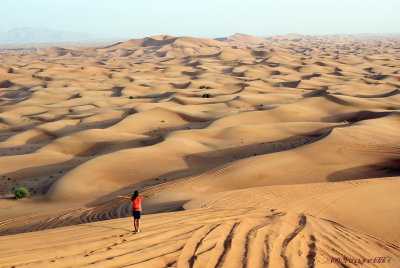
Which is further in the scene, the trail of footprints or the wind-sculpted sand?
the wind-sculpted sand

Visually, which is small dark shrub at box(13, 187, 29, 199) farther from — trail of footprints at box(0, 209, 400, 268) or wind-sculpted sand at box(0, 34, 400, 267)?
trail of footprints at box(0, 209, 400, 268)

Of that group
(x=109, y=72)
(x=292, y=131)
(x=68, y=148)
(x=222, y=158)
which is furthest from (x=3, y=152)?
(x=109, y=72)

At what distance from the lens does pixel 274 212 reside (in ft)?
28.1

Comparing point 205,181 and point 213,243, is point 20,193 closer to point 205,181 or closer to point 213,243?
point 205,181

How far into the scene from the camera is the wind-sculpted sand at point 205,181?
6.48 m

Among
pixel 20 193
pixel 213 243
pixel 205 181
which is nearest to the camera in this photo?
pixel 213 243

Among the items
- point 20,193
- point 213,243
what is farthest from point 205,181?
point 213,243

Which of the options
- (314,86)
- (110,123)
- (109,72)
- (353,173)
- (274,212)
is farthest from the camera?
(109,72)

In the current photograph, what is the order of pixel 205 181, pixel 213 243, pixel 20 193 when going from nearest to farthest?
pixel 213 243 < pixel 205 181 < pixel 20 193

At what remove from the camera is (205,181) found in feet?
43.6

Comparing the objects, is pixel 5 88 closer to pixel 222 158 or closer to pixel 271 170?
pixel 222 158

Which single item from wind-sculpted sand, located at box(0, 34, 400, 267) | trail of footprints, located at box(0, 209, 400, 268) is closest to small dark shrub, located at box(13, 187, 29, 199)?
wind-sculpted sand, located at box(0, 34, 400, 267)

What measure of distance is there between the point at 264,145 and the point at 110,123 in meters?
12.2

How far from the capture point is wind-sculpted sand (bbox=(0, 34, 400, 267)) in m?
6.48
